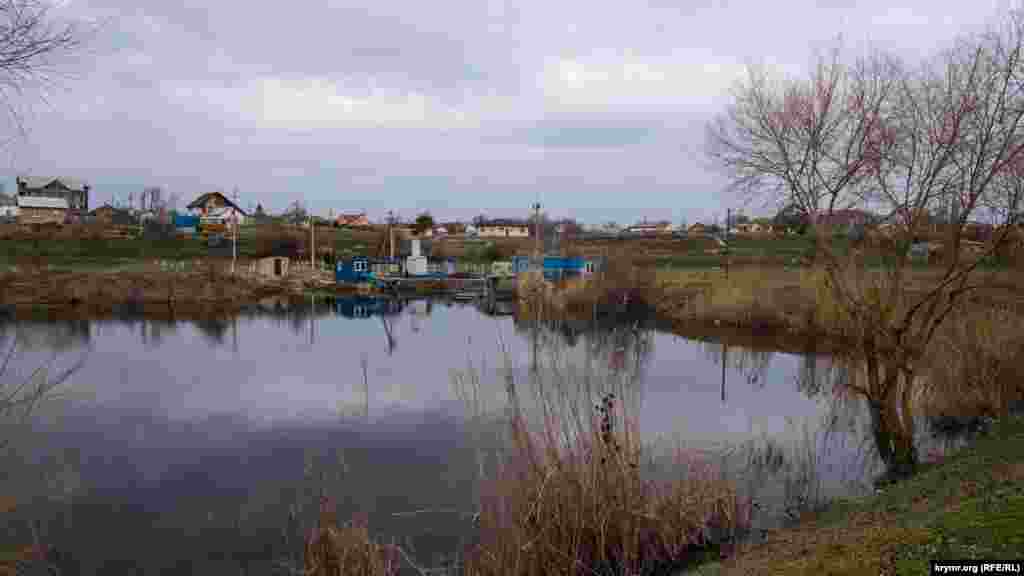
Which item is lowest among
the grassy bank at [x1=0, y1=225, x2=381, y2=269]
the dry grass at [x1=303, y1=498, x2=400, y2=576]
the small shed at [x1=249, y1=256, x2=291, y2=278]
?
the dry grass at [x1=303, y1=498, x2=400, y2=576]

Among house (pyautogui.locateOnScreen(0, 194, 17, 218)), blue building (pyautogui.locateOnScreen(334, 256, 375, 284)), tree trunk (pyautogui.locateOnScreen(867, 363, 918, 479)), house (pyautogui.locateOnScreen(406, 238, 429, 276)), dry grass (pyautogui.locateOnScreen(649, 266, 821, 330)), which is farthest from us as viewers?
house (pyautogui.locateOnScreen(0, 194, 17, 218))

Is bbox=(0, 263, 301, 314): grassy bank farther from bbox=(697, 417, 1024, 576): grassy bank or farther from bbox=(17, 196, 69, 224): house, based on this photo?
bbox=(17, 196, 69, 224): house

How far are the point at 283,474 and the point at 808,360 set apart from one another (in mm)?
12608

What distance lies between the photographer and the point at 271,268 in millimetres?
36969

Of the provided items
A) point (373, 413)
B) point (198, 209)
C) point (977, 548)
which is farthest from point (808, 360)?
point (198, 209)

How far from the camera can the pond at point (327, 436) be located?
6.28m

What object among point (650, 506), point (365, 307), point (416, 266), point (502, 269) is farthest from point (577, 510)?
point (416, 266)

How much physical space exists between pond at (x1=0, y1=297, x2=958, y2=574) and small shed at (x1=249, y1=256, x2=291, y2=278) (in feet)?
61.6

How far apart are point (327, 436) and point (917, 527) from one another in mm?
7656

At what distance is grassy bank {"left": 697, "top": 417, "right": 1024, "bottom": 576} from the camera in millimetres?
3385

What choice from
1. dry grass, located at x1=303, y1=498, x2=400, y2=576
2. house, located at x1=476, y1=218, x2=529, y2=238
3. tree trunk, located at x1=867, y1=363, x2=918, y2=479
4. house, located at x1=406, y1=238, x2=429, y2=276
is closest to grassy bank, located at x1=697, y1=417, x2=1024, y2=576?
tree trunk, located at x1=867, y1=363, x2=918, y2=479

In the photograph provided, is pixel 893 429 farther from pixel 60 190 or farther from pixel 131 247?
pixel 60 190

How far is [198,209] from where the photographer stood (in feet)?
234

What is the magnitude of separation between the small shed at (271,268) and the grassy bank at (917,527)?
113ft
